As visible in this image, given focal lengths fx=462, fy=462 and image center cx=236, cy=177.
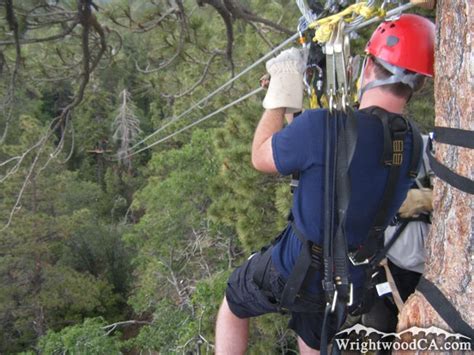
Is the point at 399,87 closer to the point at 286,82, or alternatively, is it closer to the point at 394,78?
the point at 394,78

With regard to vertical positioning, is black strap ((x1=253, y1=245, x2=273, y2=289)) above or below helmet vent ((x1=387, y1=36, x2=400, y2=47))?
below

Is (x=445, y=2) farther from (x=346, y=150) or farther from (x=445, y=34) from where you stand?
(x=346, y=150)

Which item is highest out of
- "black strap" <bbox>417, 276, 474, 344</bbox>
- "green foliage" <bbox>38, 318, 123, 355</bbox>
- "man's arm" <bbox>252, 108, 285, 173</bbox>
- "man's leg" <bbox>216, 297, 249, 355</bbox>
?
"man's arm" <bbox>252, 108, 285, 173</bbox>

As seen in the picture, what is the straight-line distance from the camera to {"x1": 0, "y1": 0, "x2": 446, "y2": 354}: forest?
3295 mm

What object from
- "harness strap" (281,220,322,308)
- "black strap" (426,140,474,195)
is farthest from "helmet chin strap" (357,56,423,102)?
"harness strap" (281,220,322,308)

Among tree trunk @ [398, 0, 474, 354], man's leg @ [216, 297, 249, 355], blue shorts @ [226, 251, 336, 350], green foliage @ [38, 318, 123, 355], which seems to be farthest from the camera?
green foliage @ [38, 318, 123, 355]

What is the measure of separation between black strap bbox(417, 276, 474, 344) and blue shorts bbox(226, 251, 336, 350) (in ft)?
1.31

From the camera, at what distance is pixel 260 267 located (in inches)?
65.0

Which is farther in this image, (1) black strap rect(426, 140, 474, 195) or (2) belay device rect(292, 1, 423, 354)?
(2) belay device rect(292, 1, 423, 354)

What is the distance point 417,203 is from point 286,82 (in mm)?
655

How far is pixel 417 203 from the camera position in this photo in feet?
5.37

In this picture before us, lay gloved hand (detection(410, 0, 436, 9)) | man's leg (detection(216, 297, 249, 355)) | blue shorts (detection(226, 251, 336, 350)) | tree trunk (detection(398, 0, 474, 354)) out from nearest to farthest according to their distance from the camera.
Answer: tree trunk (detection(398, 0, 474, 354))
gloved hand (detection(410, 0, 436, 9))
blue shorts (detection(226, 251, 336, 350))
man's leg (detection(216, 297, 249, 355))

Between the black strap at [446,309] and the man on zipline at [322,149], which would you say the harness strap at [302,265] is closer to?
the man on zipline at [322,149]

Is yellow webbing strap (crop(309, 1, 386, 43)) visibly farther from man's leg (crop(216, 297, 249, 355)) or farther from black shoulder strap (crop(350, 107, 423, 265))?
man's leg (crop(216, 297, 249, 355))
